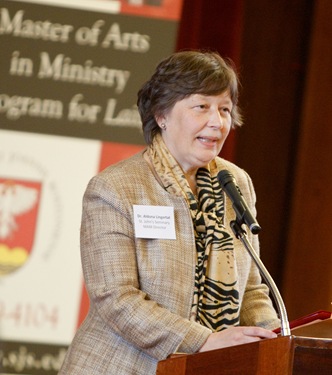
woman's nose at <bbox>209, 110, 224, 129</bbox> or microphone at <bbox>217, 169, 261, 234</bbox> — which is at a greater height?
woman's nose at <bbox>209, 110, 224, 129</bbox>

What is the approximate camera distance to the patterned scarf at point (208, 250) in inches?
103

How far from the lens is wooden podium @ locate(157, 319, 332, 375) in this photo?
191cm

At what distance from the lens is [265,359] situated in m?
1.96

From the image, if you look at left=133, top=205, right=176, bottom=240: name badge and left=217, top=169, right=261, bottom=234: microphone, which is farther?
left=133, top=205, right=176, bottom=240: name badge

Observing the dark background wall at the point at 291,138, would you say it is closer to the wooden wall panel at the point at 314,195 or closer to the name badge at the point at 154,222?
the wooden wall panel at the point at 314,195

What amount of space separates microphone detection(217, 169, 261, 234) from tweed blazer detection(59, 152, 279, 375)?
278 mm

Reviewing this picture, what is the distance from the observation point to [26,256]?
13.0ft

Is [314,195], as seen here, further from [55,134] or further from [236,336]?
[236,336]

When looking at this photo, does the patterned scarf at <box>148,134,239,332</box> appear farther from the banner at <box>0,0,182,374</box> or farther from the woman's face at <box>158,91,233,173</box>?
the banner at <box>0,0,182,374</box>

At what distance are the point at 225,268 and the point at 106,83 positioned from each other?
1.67 meters

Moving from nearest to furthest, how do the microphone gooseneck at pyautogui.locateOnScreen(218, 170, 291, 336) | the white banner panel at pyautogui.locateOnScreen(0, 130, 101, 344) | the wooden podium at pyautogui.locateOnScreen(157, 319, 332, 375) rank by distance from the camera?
the wooden podium at pyautogui.locateOnScreen(157, 319, 332, 375) < the microphone gooseneck at pyautogui.locateOnScreen(218, 170, 291, 336) < the white banner panel at pyautogui.locateOnScreen(0, 130, 101, 344)

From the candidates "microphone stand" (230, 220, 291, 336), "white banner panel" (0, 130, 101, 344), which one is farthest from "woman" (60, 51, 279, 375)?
"white banner panel" (0, 130, 101, 344)

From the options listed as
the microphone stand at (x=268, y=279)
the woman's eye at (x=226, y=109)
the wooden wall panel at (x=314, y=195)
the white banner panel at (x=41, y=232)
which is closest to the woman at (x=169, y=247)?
the woman's eye at (x=226, y=109)

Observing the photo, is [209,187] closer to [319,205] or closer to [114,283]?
[114,283]
